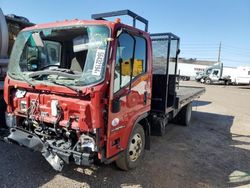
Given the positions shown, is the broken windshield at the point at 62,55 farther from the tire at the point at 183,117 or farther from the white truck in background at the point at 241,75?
the white truck in background at the point at 241,75

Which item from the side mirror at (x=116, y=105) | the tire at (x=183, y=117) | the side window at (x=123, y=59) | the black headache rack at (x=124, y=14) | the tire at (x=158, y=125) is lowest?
the tire at (x=183, y=117)

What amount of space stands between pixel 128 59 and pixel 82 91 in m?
0.93

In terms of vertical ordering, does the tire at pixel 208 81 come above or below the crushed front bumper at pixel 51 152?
below

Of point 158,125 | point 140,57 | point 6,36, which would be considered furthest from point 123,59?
point 6,36

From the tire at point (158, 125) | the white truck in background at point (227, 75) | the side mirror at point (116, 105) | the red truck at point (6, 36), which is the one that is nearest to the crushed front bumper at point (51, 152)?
the side mirror at point (116, 105)

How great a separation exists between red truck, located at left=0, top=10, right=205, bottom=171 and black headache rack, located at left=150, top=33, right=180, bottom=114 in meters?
0.75

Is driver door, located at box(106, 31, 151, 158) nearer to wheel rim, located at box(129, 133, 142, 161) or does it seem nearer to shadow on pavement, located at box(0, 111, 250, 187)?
wheel rim, located at box(129, 133, 142, 161)

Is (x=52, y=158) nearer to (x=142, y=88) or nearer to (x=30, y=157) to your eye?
(x=30, y=157)

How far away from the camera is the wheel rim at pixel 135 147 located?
4.01 m

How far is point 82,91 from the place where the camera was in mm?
→ 2992

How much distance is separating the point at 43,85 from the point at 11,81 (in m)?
0.74

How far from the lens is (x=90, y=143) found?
10.0 ft

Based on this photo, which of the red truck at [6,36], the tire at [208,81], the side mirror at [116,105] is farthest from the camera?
the tire at [208,81]

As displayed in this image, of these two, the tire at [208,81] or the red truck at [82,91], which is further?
the tire at [208,81]
